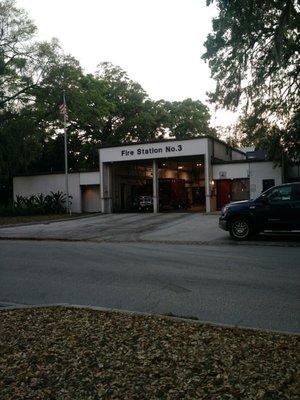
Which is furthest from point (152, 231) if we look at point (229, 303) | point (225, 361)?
point (225, 361)

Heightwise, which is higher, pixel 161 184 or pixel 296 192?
pixel 161 184

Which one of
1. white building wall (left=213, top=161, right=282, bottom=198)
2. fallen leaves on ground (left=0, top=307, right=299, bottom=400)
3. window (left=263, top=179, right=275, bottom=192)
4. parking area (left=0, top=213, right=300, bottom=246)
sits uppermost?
white building wall (left=213, top=161, right=282, bottom=198)

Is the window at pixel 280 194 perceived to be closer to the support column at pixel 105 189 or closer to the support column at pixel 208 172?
the support column at pixel 208 172

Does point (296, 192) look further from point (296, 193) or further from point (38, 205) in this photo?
point (38, 205)

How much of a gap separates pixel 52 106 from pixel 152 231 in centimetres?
1918

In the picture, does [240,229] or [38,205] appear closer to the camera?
[240,229]

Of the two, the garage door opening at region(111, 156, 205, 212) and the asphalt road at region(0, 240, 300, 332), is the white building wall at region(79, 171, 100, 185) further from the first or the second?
the asphalt road at region(0, 240, 300, 332)

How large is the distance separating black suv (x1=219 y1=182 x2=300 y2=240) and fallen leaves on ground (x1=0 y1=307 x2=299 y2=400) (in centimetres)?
1046

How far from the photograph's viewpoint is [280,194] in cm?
1548

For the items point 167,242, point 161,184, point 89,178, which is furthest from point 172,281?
point 161,184

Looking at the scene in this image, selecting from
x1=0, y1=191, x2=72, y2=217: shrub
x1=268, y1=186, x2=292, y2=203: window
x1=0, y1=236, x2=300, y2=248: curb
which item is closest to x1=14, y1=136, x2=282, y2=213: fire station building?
x1=0, y1=191, x2=72, y2=217: shrub

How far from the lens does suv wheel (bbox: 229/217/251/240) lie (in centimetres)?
1584

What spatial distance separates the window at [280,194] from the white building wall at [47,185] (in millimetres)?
24407

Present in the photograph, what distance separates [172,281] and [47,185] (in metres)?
31.8
